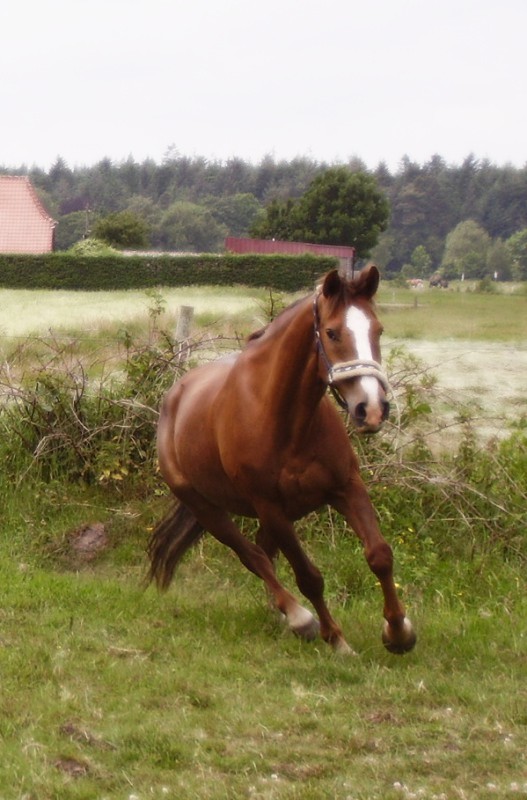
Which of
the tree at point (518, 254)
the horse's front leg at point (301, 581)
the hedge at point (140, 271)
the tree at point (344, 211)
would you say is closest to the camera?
the horse's front leg at point (301, 581)

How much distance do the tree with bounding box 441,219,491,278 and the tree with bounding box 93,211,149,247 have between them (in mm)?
17181

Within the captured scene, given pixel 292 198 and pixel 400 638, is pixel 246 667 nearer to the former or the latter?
pixel 400 638

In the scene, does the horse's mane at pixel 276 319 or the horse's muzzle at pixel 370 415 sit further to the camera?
the horse's mane at pixel 276 319

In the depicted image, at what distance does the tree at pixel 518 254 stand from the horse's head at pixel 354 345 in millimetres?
20127

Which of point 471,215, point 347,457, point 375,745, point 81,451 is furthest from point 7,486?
point 471,215

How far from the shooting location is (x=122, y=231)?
46.4 metres

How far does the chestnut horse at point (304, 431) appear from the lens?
477cm

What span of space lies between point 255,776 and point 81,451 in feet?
18.9

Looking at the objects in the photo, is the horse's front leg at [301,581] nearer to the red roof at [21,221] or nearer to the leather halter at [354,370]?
the leather halter at [354,370]

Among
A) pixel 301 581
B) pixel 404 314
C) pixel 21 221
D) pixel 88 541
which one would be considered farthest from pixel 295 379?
pixel 21 221

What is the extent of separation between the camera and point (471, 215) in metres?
37.9

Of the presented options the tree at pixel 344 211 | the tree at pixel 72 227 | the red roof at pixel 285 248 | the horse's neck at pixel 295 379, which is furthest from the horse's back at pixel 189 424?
the tree at pixel 72 227

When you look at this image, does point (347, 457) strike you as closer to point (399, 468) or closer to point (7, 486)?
point (399, 468)

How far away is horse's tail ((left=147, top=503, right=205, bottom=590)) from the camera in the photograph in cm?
682
